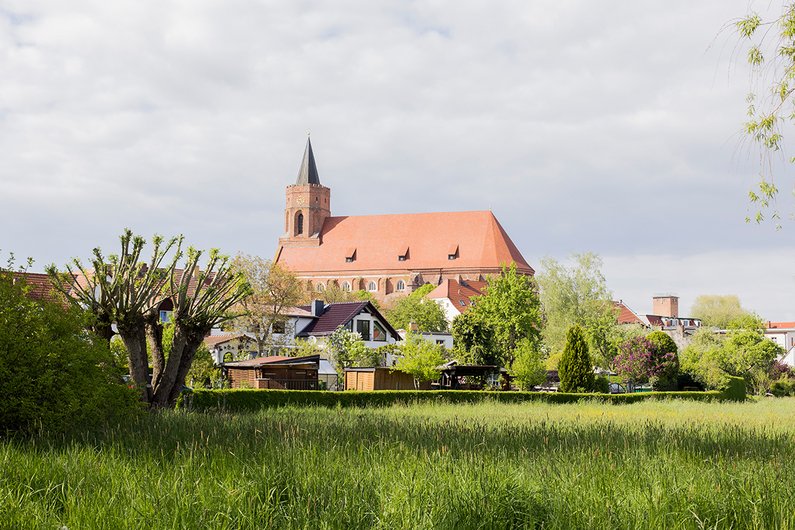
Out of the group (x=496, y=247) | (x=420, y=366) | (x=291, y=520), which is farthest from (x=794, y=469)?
(x=496, y=247)

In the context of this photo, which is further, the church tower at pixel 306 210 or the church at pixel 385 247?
the church tower at pixel 306 210

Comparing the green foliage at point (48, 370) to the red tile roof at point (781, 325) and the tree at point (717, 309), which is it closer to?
the tree at point (717, 309)

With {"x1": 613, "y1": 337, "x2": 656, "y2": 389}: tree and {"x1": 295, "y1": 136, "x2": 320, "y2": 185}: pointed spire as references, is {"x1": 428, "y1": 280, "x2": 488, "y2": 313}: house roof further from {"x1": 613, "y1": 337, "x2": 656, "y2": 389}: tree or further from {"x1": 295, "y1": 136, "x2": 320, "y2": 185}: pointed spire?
{"x1": 613, "y1": 337, "x2": 656, "y2": 389}: tree

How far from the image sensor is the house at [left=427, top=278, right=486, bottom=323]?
3748 inches

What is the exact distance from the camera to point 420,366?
1575 inches

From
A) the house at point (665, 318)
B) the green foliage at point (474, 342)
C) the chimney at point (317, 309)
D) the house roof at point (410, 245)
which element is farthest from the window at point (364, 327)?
the house at point (665, 318)

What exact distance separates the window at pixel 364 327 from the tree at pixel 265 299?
5.75m

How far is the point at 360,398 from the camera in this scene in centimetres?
3012

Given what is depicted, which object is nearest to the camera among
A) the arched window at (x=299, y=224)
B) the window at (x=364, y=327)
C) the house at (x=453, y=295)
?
the window at (x=364, y=327)

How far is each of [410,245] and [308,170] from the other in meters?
22.6

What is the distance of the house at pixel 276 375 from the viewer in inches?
1601

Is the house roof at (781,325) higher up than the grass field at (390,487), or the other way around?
the house roof at (781,325)

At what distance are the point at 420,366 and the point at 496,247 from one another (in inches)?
2773

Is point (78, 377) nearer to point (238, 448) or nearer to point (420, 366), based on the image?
point (238, 448)
